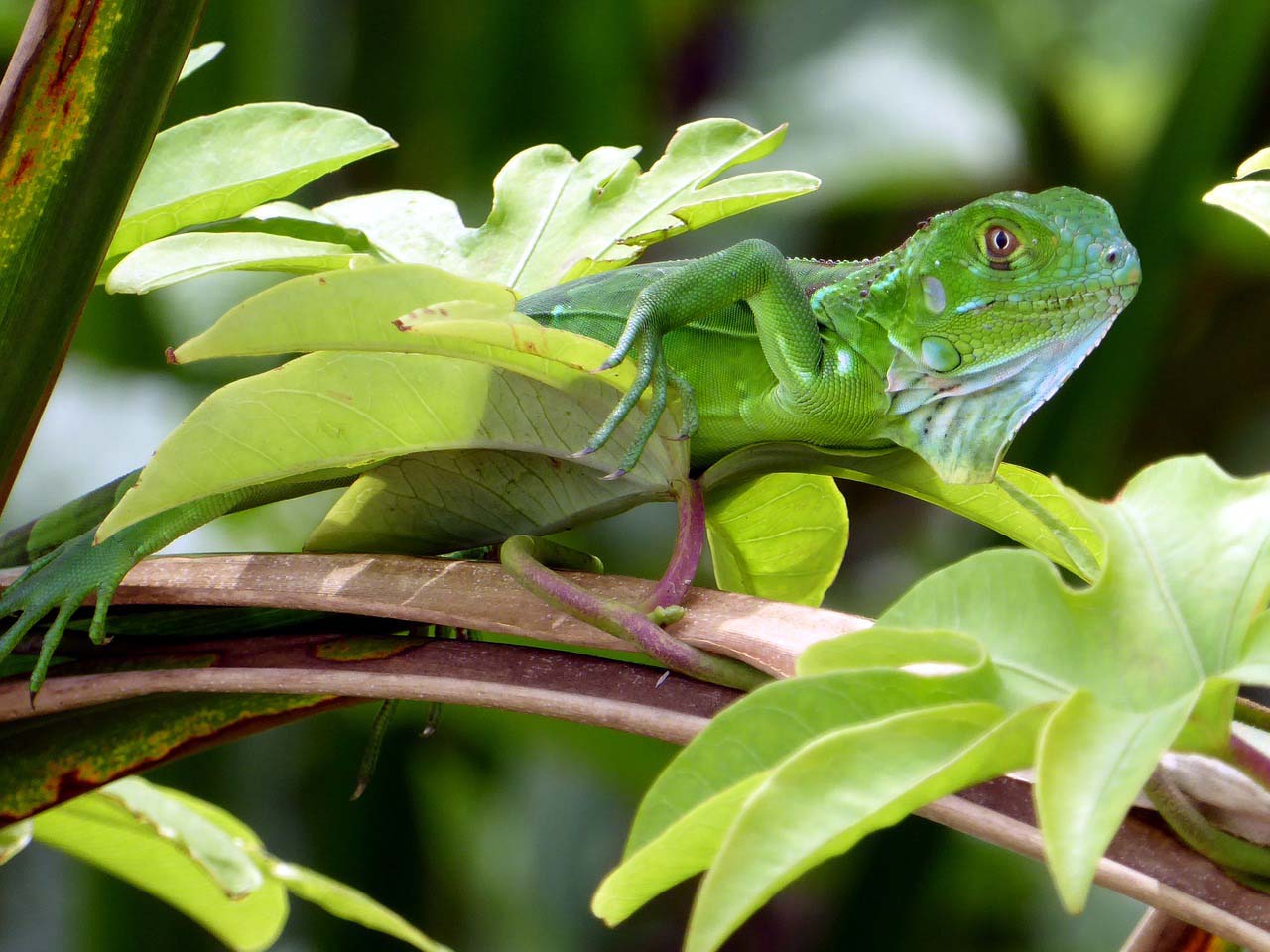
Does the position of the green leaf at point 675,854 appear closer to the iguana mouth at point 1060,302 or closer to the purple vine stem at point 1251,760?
the purple vine stem at point 1251,760

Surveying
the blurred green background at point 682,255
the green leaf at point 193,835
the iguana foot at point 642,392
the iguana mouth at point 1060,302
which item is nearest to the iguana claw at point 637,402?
the iguana foot at point 642,392

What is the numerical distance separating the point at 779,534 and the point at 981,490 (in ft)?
0.38

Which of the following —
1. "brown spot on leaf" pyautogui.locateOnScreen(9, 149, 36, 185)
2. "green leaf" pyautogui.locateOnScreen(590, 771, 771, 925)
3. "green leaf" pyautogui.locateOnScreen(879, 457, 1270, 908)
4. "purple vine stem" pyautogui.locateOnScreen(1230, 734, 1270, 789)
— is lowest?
"green leaf" pyautogui.locateOnScreen(590, 771, 771, 925)

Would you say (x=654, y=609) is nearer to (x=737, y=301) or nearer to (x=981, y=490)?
(x=981, y=490)

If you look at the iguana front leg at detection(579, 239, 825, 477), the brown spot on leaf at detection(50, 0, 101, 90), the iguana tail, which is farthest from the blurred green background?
the brown spot on leaf at detection(50, 0, 101, 90)

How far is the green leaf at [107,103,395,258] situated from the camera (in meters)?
0.71

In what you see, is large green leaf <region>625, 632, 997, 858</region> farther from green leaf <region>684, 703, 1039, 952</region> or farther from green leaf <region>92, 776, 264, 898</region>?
green leaf <region>92, 776, 264, 898</region>

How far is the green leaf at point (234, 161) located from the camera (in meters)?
0.71

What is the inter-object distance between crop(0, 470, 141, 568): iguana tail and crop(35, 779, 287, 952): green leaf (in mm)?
156

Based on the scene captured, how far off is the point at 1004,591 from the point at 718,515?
1.02ft

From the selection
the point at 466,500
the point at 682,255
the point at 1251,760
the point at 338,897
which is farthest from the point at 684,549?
the point at 682,255

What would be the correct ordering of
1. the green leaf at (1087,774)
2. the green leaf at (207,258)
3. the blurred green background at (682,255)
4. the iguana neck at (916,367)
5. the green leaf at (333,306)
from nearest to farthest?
1. the green leaf at (1087,774)
2. the green leaf at (333,306)
3. the green leaf at (207,258)
4. the iguana neck at (916,367)
5. the blurred green background at (682,255)

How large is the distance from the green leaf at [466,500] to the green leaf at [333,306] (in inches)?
6.2

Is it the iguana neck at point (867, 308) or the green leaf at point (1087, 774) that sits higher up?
the iguana neck at point (867, 308)
